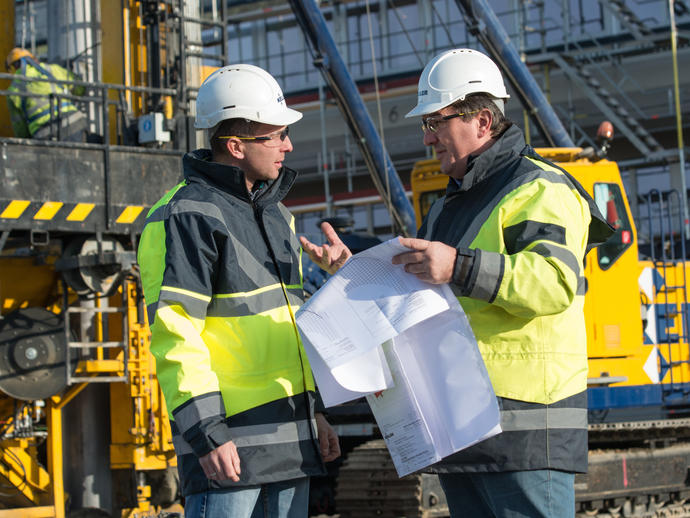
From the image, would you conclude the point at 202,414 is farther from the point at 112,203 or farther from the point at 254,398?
the point at 112,203

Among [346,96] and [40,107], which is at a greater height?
[346,96]

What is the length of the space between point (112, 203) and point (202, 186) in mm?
5181

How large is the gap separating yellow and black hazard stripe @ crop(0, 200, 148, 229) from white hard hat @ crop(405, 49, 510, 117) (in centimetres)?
Result: 520

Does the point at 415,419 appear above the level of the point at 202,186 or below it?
below

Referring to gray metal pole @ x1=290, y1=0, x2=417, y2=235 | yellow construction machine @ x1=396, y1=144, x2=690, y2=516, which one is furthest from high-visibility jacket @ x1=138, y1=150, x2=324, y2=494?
gray metal pole @ x1=290, y1=0, x2=417, y2=235

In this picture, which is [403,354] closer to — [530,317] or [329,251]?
[530,317]

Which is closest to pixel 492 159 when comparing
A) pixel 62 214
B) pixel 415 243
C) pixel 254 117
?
pixel 415 243

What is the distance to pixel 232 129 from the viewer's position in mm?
3840

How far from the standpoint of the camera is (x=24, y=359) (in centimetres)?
864

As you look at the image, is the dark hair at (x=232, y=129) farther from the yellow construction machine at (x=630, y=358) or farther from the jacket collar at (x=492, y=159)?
the yellow construction machine at (x=630, y=358)

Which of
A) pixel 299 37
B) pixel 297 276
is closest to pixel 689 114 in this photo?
pixel 299 37

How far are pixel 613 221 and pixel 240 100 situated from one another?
618 cm

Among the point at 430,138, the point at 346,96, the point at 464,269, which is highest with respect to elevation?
the point at 346,96

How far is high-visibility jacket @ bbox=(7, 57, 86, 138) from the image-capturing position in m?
8.83
